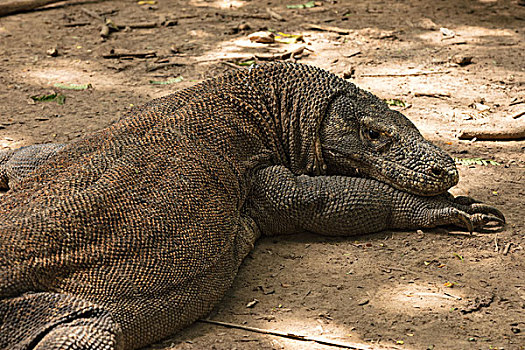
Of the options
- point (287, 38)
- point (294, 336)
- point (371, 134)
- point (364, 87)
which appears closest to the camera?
point (294, 336)

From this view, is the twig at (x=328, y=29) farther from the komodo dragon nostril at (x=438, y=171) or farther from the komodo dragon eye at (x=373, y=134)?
the komodo dragon nostril at (x=438, y=171)

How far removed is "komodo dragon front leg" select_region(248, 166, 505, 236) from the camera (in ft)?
13.9

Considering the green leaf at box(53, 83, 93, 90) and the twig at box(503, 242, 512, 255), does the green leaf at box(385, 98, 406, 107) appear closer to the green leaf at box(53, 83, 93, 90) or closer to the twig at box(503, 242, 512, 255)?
the twig at box(503, 242, 512, 255)

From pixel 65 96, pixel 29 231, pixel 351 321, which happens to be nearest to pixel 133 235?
pixel 29 231

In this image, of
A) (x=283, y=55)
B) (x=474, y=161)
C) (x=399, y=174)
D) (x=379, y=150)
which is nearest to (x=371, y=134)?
(x=379, y=150)

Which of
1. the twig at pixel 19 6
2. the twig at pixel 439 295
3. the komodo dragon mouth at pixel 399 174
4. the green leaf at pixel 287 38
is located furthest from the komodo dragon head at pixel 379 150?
the twig at pixel 19 6

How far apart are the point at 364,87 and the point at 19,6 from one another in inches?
227

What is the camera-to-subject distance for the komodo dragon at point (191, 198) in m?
3.08

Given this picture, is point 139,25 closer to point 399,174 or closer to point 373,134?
point 373,134

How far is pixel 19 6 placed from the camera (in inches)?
379

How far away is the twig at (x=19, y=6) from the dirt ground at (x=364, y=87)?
123mm

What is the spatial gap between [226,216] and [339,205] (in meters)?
0.87

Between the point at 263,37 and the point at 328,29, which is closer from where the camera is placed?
the point at 263,37

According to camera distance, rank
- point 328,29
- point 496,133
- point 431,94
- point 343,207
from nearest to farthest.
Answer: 1. point 343,207
2. point 496,133
3. point 431,94
4. point 328,29
